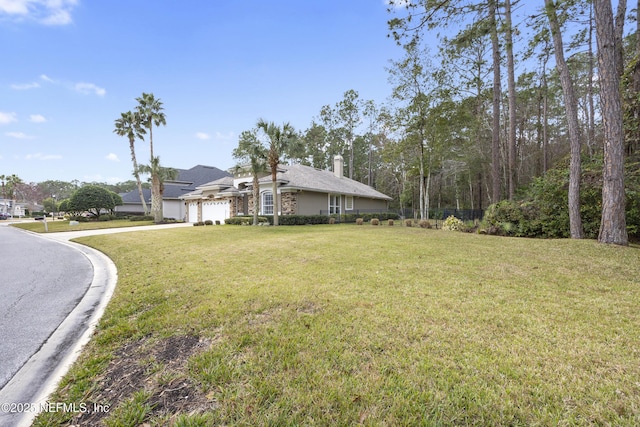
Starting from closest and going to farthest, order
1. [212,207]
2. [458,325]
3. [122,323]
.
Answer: [458,325]
[122,323]
[212,207]

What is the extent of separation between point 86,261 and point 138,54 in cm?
1191

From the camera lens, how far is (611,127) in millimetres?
6992

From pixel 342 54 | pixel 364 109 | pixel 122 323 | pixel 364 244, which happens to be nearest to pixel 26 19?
pixel 342 54

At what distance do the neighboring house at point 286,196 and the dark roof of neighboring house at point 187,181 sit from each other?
5447 mm

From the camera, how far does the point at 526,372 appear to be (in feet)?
6.71

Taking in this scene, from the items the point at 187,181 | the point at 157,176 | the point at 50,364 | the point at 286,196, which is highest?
the point at 187,181

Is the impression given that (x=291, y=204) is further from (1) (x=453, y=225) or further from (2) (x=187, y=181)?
(2) (x=187, y=181)

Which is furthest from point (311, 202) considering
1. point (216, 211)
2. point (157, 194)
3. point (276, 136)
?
point (157, 194)

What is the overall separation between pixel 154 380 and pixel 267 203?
18040 mm

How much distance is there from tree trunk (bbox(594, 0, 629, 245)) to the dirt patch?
33.2 feet

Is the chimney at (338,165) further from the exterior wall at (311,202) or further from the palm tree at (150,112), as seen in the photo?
the palm tree at (150,112)

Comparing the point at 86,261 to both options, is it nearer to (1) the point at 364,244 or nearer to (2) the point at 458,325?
(1) the point at 364,244

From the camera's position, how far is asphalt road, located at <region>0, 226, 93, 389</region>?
2.75 metres

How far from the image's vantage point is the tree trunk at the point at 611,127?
22.4 feet
